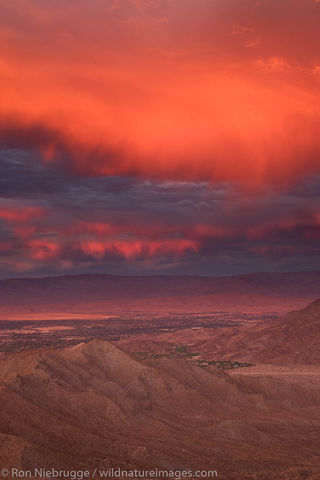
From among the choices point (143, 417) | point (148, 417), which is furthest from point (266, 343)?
point (143, 417)

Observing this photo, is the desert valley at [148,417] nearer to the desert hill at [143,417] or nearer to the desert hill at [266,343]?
the desert hill at [143,417]

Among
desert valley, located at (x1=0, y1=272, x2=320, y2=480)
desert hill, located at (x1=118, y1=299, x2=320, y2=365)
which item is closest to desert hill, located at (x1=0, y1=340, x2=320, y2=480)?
desert valley, located at (x1=0, y1=272, x2=320, y2=480)

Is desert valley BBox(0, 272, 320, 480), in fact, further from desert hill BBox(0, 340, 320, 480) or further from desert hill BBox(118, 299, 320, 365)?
desert hill BBox(118, 299, 320, 365)

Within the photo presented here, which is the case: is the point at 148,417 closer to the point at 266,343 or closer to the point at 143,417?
the point at 143,417

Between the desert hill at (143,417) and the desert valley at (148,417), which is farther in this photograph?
the desert hill at (143,417)

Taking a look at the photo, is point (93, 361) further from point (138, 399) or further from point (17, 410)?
point (17, 410)

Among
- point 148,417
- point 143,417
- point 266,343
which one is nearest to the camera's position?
point 143,417

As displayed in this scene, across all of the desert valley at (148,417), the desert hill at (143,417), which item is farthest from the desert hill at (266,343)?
the desert hill at (143,417)
